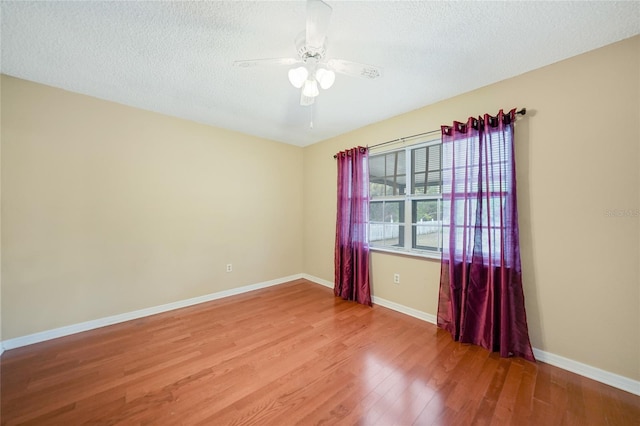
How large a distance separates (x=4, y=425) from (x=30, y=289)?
135 centimetres

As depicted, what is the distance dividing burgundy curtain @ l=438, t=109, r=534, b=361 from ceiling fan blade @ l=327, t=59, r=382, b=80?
131cm

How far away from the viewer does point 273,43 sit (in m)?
1.72

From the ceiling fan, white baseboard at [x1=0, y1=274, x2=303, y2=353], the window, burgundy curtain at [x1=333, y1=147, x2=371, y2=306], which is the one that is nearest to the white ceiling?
the ceiling fan

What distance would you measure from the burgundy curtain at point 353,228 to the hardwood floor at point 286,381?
782 mm

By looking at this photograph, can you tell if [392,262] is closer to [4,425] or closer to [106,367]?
[106,367]

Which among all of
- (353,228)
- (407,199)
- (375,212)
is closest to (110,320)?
(353,228)

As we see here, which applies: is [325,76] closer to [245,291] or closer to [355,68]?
[355,68]

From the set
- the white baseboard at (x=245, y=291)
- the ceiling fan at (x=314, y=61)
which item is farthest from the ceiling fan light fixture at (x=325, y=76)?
the white baseboard at (x=245, y=291)

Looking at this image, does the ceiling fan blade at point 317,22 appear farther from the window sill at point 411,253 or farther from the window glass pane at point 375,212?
the window sill at point 411,253

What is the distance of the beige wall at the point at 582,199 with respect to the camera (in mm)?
1644

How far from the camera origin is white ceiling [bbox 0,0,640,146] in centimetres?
143

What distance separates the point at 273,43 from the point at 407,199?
7.16ft

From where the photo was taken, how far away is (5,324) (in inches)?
82.2

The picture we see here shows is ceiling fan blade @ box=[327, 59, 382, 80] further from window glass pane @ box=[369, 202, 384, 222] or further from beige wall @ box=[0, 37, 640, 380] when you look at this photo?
window glass pane @ box=[369, 202, 384, 222]
